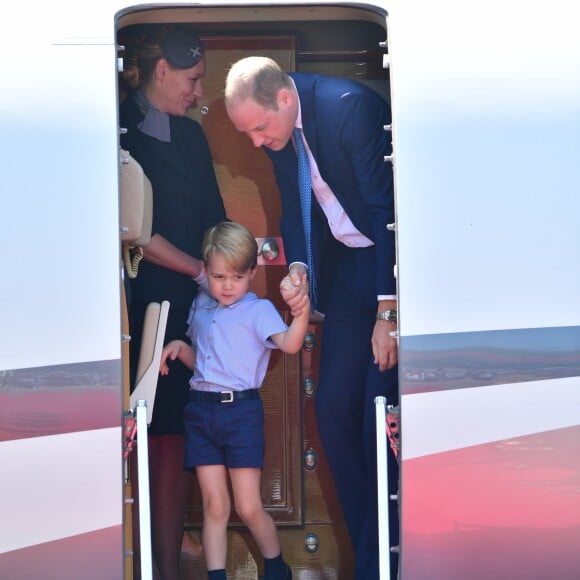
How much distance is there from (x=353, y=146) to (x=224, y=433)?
1.18m

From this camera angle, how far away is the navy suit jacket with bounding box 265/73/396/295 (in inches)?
162

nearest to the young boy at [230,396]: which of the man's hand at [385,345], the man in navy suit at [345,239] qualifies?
the man in navy suit at [345,239]

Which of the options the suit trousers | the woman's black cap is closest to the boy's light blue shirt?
the suit trousers

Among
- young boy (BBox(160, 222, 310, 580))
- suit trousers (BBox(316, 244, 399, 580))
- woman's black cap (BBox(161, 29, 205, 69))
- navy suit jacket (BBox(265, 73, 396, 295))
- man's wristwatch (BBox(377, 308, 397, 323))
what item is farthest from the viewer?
woman's black cap (BBox(161, 29, 205, 69))

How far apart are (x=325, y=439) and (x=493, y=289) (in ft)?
3.89

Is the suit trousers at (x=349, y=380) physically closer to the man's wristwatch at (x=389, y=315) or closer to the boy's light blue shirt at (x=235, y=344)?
the boy's light blue shirt at (x=235, y=344)

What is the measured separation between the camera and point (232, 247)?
14.2 ft

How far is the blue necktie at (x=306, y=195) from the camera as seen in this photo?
4328mm

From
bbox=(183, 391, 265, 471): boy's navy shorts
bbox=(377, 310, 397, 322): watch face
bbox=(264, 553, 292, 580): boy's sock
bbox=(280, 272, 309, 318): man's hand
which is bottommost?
bbox=(264, 553, 292, 580): boy's sock

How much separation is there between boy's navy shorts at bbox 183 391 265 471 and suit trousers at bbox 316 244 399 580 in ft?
1.00

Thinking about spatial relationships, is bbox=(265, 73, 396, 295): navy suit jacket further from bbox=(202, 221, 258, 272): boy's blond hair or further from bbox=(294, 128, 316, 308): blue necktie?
bbox=(202, 221, 258, 272): boy's blond hair

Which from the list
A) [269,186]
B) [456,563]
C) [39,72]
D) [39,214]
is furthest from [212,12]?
[456,563]

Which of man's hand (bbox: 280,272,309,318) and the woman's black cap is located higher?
the woman's black cap

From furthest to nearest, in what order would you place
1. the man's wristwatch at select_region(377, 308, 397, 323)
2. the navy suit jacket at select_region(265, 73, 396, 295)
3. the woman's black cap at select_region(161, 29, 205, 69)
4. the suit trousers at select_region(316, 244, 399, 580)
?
the woman's black cap at select_region(161, 29, 205, 69) → the suit trousers at select_region(316, 244, 399, 580) → the navy suit jacket at select_region(265, 73, 396, 295) → the man's wristwatch at select_region(377, 308, 397, 323)
